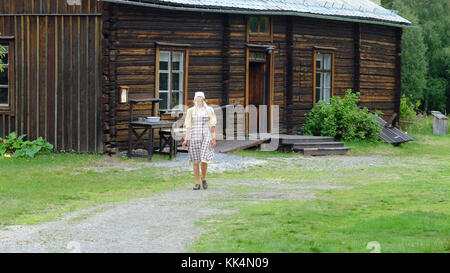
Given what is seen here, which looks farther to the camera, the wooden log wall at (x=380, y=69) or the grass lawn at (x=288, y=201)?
the wooden log wall at (x=380, y=69)

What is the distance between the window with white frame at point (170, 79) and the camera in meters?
20.5

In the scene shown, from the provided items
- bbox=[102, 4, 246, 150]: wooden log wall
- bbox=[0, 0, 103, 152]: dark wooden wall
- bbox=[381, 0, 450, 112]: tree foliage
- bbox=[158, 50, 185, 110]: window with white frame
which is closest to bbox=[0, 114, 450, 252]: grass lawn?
bbox=[0, 0, 103, 152]: dark wooden wall

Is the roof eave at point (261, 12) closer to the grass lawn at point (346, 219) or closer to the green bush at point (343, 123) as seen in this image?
the green bush at point (343, 123)

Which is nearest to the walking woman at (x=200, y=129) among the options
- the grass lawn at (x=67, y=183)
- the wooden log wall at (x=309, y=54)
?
the grass lawn at (x=67, y=183)

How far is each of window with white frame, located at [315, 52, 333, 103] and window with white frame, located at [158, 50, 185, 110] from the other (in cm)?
601

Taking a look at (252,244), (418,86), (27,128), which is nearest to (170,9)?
(27,128)

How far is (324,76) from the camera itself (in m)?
25.8

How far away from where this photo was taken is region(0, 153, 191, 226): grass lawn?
11.7 meters

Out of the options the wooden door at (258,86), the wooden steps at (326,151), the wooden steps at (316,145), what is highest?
the wooden door at (258,86)

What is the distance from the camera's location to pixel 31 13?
19.4 m

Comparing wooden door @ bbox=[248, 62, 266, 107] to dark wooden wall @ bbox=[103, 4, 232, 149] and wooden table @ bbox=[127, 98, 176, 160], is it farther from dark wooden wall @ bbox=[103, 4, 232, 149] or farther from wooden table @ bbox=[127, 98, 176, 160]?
wooden table @ bbox=[127, 98, 176, 160]

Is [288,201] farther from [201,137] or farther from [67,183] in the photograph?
[67,183]

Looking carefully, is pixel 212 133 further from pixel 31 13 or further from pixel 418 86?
pixel 418 86

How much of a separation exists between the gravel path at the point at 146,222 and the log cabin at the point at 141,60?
5.55 meters
